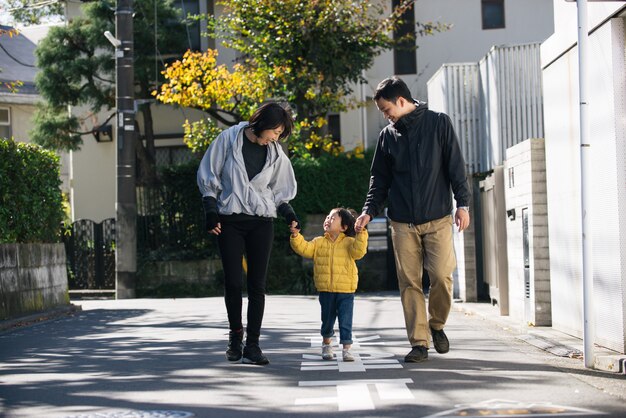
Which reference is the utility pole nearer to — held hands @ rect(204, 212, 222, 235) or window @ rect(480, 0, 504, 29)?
window @ rect(480, 0, 504, 29)

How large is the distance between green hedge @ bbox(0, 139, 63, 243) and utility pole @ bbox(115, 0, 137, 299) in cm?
485

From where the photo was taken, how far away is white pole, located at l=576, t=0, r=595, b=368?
6988mm

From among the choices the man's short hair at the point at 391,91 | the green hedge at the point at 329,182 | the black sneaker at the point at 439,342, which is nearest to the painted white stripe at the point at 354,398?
the black sneaker at the point at 439,342

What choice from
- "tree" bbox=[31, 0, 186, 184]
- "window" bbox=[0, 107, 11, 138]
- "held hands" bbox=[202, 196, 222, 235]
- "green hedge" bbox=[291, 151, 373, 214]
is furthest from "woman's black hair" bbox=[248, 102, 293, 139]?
"window" bbox=[0, 107, 11, 138]

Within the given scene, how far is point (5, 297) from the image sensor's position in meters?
13.1

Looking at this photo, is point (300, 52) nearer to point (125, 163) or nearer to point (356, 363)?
point (125, 163)

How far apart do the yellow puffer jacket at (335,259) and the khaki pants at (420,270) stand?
41 cm

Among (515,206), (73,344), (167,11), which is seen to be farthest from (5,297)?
(167,11)

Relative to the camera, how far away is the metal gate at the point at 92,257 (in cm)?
2289

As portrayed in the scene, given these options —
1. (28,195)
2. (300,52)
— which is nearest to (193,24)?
(300,52)

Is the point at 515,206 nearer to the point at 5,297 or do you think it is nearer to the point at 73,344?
the point at 73,344

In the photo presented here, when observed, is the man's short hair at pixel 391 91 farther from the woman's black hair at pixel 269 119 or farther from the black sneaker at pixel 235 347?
the black sneaker at pixel 235 347

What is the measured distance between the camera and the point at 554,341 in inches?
345

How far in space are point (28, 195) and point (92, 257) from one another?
349 inches
